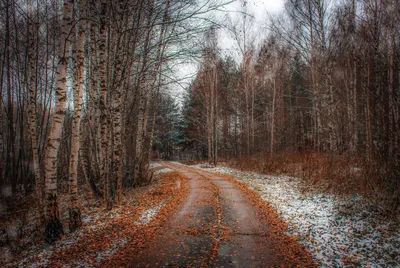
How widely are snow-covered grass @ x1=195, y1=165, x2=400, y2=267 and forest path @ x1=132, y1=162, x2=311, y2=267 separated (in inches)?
22.5

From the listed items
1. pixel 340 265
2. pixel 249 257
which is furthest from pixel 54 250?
pixel 340 265

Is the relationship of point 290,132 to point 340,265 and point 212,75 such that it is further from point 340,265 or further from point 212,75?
point 340,265

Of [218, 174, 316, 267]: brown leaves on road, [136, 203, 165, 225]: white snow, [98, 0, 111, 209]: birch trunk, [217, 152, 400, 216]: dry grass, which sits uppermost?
[98, 0, 111, 209]: birch trunk

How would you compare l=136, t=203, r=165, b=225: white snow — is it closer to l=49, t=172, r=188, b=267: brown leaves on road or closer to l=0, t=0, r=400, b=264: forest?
l=49, t=172, r=188, b=267: brown leaves on road

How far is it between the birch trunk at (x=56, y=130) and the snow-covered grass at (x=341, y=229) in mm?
5534

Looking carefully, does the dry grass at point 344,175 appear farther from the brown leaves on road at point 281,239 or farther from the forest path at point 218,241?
the forest path at point 218,241

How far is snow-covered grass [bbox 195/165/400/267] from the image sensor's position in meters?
4.36

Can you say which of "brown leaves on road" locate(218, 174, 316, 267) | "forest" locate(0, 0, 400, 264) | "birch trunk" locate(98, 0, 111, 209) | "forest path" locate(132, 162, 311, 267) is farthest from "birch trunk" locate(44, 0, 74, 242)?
"brown leaves on road" locate(218, 174, 316, 267)

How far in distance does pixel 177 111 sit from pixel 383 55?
3219cm

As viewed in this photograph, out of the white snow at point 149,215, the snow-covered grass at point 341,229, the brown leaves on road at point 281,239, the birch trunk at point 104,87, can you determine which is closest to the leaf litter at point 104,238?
the white snow at point 149,215

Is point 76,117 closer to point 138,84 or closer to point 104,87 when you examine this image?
point 104,87

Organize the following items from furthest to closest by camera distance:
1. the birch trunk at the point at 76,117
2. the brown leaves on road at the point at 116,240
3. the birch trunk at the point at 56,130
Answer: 1. the birch trunk at the point at 76,117
2. the birch trunk at the point at 56,130
3. the brown leaves on road at the point at 116,240

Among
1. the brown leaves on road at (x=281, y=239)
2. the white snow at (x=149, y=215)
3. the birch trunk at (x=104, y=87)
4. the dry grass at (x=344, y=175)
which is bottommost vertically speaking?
the brown leaves on road at (x=281, y=239)

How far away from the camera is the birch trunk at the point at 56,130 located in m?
5.35
